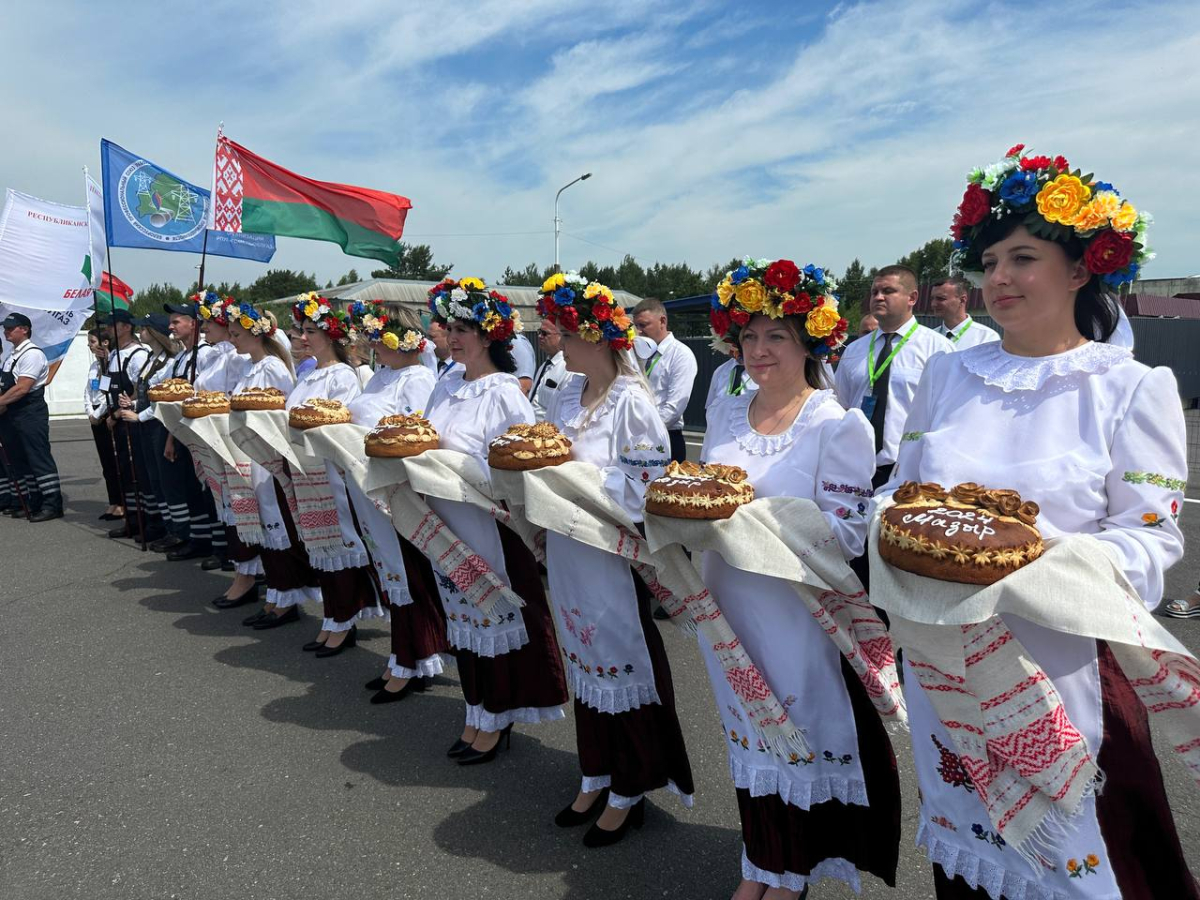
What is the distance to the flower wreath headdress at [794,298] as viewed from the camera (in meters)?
2.42

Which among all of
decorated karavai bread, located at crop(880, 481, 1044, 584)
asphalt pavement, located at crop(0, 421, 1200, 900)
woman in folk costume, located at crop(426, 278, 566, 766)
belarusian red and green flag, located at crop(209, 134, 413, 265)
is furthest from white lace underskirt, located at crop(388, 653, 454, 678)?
belarusian red and green flag, located at crop(209, 134, 413, 265)

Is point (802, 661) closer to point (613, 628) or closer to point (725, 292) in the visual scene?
point (613, 628)

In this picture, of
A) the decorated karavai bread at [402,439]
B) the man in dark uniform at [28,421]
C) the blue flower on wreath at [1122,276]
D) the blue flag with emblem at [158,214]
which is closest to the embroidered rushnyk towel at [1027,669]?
the blue flower on wreath at [1122,276]

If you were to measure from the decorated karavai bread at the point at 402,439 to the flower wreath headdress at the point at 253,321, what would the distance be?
8.86 ft

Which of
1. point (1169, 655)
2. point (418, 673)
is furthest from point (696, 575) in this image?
point (418, 673)

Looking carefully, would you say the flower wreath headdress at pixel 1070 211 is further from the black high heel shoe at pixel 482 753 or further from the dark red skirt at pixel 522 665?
the black high heel shoe at pixel 482 753

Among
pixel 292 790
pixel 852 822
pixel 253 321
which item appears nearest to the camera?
pixel 852 822

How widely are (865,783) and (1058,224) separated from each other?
5.50ft

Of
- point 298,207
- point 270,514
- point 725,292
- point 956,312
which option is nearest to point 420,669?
point 270,514

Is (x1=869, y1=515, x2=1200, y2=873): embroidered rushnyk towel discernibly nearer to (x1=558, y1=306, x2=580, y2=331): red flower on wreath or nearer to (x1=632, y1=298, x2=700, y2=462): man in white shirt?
(x1=558, y1=306, x2=580, y2=331): red flower on wreath

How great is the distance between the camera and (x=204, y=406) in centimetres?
524

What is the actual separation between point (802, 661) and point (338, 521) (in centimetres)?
349

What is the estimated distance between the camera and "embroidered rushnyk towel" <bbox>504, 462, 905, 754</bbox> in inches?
80.5

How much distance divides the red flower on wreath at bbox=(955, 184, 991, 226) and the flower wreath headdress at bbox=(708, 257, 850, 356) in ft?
1.76
